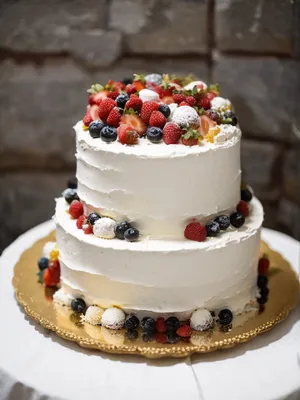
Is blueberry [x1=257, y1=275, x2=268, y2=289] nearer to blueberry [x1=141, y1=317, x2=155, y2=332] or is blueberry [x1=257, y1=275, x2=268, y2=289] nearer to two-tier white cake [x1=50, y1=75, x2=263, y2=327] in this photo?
two-tier white cake [x1=50, y1=75, x2=263, y2=327]

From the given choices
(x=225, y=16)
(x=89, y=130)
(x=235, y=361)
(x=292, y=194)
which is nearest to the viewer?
(x=235, y=361)

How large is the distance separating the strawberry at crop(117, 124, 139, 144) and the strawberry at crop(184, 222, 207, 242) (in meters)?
0.27

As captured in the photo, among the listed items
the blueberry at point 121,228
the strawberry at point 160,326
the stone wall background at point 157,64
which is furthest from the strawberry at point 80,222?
the stone wall background at point 157,64

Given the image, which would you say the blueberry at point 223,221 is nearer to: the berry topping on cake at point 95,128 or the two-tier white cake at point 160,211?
the two-tier white cake at point 160,211

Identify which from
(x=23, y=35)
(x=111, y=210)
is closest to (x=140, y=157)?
(x=111, y=210)

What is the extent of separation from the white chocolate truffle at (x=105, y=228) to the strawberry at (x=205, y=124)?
35cm

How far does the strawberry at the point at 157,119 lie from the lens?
1.68m

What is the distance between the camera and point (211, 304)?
1.75 meters

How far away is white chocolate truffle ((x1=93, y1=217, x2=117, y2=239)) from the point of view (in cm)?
169

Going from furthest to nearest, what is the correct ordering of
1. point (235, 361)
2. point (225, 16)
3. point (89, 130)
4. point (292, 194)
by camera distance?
1. point (292, 194)
2. point (225, 16)
3. point (89, 130)
4. point (235, 361)

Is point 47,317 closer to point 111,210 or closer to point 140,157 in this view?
point 111,210

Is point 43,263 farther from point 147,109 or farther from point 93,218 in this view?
point 147,109

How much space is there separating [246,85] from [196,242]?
116 cm

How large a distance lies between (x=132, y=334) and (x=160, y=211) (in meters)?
0.34
